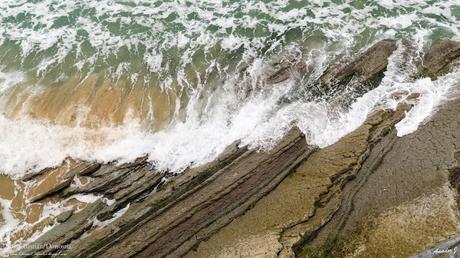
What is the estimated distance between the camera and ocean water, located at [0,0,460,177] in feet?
60.9

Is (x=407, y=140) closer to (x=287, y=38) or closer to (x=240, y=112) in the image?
(x=240, y=112)

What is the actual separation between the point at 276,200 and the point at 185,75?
941 cm

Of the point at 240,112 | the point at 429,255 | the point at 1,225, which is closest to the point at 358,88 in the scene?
the point at 240,112

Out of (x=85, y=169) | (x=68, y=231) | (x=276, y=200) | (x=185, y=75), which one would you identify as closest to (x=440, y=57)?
(x=276, y=200)

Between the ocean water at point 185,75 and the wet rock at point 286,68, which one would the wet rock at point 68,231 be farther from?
the wet rock at point 286,68

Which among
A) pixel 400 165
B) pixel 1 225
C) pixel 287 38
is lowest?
pixel 1 225

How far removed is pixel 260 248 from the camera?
13734 millimetres

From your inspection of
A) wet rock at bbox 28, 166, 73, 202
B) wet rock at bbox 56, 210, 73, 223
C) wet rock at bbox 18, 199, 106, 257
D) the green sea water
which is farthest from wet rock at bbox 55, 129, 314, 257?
the green sea water

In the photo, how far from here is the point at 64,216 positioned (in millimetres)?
16188

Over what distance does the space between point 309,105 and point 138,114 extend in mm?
7589

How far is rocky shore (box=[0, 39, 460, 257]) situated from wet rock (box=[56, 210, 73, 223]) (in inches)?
1.8

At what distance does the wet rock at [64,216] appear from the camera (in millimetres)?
16109

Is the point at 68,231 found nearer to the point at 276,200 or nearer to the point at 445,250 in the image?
the point at 276,200

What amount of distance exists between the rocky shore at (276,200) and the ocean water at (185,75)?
0.86 meters
